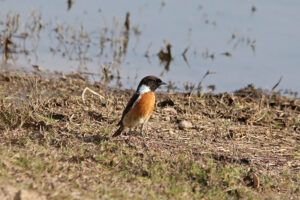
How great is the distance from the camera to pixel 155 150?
7145 millimetres

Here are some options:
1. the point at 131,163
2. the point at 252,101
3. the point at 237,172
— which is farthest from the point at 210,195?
the point at 252,101

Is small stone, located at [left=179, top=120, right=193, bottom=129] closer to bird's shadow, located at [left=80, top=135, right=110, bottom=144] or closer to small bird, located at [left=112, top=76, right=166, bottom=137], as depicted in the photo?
small bird, located at [left=112, top=76, right=166, bottom=137]

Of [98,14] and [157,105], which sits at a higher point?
[98,14]

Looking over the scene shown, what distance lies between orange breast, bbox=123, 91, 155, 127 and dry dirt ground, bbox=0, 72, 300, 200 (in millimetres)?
217

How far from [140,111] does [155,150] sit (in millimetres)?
704

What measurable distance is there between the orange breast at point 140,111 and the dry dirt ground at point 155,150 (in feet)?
0.71

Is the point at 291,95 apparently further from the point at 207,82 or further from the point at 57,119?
the point at 57,119

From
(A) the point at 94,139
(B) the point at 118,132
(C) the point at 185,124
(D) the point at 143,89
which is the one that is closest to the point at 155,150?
(B) the point at 118,132

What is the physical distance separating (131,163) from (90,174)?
581 mm

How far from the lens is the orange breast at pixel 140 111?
761cm

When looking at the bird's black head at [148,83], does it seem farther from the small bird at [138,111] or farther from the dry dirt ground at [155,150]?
the dry dirt ground at [155,150]

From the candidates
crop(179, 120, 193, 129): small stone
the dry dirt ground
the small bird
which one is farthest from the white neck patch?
crop(179, 120, 193, 129): small stone

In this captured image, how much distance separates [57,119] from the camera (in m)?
7.96

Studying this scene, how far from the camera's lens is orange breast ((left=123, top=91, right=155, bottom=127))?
7605mm
